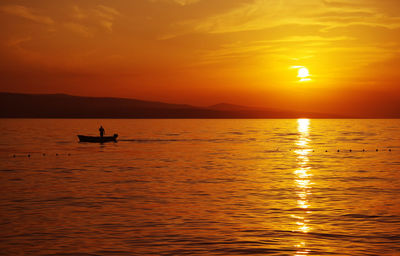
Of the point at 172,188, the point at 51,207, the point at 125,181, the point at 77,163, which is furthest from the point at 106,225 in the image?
the point at 77,163

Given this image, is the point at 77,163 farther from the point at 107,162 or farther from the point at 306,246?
the point at 306,246

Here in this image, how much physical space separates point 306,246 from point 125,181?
22.6 meters

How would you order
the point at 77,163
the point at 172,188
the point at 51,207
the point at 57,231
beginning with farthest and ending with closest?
the point at 77,163, the point at 172,188, the point at 51,207, the point at 57,231

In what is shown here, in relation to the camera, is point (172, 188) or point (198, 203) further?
point (172, 188)

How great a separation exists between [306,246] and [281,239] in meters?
1.38

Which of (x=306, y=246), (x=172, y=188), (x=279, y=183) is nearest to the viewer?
(x=306, y=246)

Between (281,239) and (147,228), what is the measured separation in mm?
6011

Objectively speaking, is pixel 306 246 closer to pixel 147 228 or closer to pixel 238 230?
pixel 238 230

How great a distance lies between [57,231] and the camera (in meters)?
21.2

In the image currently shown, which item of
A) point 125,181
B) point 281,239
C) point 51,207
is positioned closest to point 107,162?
point 125,181

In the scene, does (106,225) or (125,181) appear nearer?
(106,225)

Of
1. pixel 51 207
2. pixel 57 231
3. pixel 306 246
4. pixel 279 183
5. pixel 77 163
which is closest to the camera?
pixel 306 246

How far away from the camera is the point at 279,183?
A: 3762 cm

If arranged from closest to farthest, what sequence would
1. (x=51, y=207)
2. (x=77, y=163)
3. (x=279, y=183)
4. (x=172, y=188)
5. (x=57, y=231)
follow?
(x=57, y=231)
(x=51, y=207)
(x=172, y=188)
(x=279, y=183)
(x=77, y=163)
